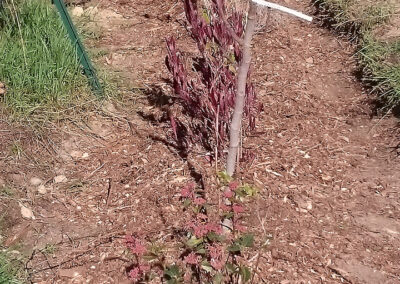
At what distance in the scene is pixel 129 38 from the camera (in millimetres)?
4824

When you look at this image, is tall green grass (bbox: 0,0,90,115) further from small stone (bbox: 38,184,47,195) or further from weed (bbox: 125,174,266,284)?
weed (bbox: 125,174,266,284)

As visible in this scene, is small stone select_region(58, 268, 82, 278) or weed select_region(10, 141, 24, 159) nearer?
small stone select_region(58, 268, 82, 278)

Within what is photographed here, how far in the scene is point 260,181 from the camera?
3324mm

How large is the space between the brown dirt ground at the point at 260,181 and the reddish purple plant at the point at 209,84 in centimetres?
17

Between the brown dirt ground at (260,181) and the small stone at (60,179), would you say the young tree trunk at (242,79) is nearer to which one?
the brown dirt ground at (260,181)

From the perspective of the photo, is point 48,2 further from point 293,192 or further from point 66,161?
point 293,192

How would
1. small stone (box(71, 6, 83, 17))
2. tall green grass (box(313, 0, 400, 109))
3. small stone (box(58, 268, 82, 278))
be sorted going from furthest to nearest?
small stone (box(71, 6, 83, 17)) → tall green grass (box(313, 0, 400, 109)) → small stone (box(58, 268, 82, 278))

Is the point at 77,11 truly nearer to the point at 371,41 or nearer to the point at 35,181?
the point at 35,181

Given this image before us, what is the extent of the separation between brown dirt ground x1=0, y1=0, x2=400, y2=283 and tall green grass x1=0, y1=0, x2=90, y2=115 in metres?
0.19

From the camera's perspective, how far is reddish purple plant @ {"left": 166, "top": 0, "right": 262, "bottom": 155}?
10.0ft

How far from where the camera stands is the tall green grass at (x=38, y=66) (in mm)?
3693

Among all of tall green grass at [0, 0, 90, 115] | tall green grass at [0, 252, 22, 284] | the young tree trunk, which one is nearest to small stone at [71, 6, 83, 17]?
tall green grass at [0, 0, 90, 115]

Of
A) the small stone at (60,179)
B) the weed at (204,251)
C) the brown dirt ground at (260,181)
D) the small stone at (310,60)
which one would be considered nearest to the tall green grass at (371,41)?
the brown dirt ground at (260,181)

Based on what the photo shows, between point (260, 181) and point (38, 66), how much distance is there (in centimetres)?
170
